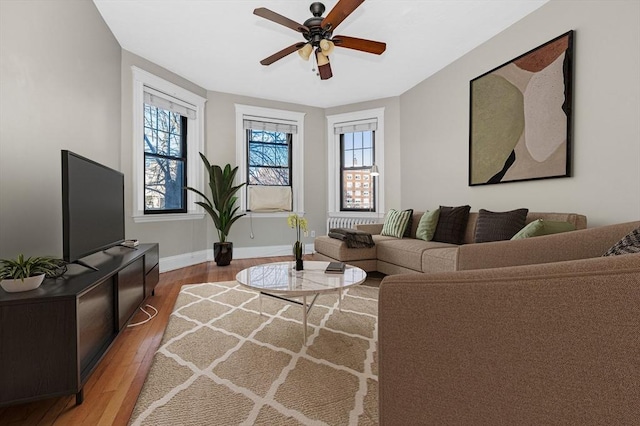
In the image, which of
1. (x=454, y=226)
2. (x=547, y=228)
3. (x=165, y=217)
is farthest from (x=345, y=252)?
(x=165, y=217)

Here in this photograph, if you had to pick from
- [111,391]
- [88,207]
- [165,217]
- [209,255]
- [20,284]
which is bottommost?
[111,391]

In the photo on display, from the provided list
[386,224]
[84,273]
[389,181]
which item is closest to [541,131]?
[386,224]

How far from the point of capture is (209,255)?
4809 mm

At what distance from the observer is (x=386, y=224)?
4059 millimetres

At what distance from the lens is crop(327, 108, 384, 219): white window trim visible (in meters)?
5.16

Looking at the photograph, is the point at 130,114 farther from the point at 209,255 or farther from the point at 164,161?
the point at 209,255

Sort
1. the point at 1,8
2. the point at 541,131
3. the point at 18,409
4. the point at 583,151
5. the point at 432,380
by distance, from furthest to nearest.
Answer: the point at 541,131 → the point at 583,151 → the point at 1,8 → the point at 18,409 → the point at 432,380

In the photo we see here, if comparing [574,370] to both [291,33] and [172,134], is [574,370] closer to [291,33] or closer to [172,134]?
[291,33]

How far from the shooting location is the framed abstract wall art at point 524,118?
2564 mm

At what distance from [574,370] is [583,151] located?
259 cm

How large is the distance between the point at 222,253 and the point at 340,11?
11.1 feet

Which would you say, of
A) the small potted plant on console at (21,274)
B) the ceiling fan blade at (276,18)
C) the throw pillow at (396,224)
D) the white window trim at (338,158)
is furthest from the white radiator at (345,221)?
the small potted plant on console at (21,274)

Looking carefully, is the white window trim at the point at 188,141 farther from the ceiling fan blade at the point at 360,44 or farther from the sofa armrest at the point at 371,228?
the ceiling fan blade at the point at 360,44

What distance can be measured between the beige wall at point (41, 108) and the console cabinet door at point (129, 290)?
0.52 meters
